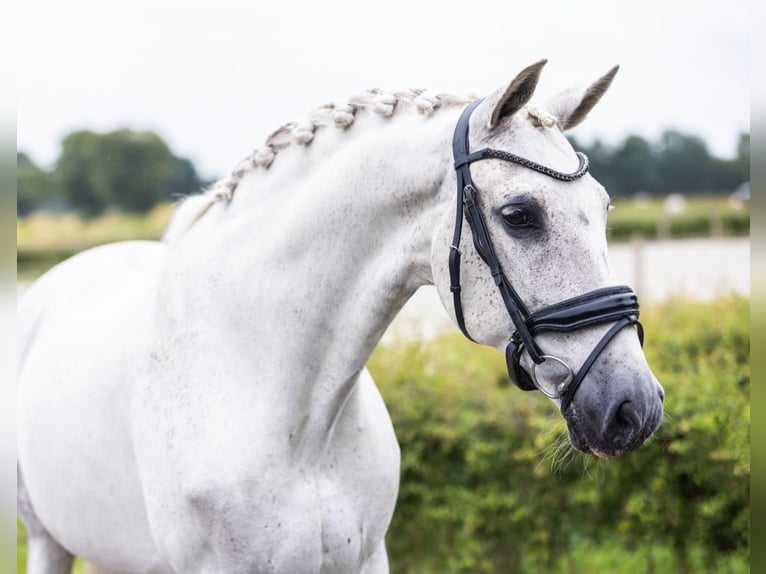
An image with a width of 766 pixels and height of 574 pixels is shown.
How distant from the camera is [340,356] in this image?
2344mm

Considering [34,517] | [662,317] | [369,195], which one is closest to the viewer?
[369,195]

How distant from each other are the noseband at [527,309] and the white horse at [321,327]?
2cm

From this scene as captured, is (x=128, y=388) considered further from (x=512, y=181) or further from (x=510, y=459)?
(x=510, y=459)

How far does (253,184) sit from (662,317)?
4.65 metres

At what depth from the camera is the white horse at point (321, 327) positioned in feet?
6.54

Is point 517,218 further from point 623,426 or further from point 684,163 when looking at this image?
point 684,163

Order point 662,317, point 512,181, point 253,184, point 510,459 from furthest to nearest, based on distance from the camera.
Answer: point 662,317
point 510,459
point 253,184
point 512,181

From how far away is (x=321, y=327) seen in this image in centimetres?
236

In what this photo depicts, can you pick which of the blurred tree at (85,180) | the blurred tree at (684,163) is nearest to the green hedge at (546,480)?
the blurred tree at (684,163)

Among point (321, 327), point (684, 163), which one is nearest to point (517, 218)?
point (321, 327)

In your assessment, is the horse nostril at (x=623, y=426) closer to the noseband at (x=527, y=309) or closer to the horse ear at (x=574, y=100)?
the noseband at (x=527, y=309)

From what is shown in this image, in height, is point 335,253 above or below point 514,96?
below

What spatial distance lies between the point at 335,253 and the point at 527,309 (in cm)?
59

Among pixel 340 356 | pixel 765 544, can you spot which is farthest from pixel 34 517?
pixel 765 544
